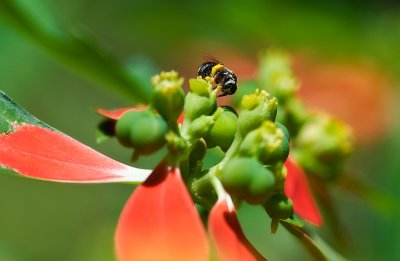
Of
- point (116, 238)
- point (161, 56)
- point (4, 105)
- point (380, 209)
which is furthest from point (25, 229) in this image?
point (116, 238)

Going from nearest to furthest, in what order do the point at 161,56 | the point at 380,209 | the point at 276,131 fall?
the point at 276,131 → the point at 380,209 → the point at 161,56

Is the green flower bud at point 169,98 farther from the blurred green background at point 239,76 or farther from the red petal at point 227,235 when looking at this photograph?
the blurred green background at point 239,76

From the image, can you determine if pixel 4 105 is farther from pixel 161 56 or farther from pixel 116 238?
pixel 161 56

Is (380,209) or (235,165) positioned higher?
(380,209)

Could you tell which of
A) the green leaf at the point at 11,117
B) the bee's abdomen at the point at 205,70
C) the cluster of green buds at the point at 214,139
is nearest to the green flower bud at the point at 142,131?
the cluster of green buds at the point at 214,139

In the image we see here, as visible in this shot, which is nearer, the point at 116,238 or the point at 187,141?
the point at 116,238

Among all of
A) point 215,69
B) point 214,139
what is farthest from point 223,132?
point 215,69

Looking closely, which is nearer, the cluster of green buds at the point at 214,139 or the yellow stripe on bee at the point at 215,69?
the cluster of green buds at the point at 214,139
